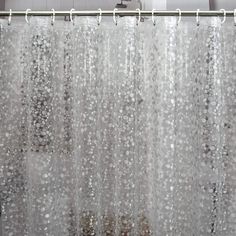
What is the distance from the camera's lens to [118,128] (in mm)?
1496

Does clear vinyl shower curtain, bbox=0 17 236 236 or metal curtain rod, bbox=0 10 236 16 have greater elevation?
metal curtain rod, bbox=0 10 236 16

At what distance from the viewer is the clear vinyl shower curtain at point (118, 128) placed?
1483 millimetres

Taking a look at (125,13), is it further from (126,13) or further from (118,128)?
(118,128)

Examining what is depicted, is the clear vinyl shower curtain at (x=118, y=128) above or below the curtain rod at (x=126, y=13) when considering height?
below

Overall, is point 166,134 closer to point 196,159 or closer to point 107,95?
point 196,159

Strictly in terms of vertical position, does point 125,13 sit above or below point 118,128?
above

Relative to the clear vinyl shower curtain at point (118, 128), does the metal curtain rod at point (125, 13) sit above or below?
above

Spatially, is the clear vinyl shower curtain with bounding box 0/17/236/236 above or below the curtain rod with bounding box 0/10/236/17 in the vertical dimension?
below

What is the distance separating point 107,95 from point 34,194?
55 centimetres

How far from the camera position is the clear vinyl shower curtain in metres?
1.48

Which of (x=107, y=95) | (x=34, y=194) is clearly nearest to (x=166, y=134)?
(x=107, y=95)

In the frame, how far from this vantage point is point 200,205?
58.7 inches

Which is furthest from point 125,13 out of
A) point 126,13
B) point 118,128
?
point 118,128

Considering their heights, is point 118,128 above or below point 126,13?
below
